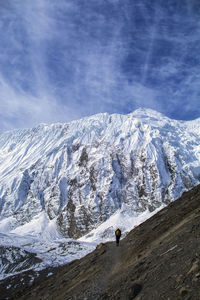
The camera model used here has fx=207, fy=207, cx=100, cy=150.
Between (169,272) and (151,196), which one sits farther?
(151,196)

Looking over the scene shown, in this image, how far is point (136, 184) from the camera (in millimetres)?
195500

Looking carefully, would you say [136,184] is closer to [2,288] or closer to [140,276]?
[2,288]

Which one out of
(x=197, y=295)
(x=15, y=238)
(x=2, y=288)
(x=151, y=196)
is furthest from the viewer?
(x=151, y=196)

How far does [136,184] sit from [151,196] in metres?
18.6

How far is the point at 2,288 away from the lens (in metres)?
40.7

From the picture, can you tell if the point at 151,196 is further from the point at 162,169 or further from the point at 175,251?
the point at 175,251

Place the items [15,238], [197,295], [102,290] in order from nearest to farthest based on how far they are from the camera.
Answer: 1. [197,295]
2. [102,290]
3. [15,238]

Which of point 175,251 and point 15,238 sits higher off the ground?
point 15,238

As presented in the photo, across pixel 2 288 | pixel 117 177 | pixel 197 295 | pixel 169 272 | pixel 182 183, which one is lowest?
pixel 197 295

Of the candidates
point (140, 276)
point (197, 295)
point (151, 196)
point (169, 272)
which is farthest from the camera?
point (151, 196)

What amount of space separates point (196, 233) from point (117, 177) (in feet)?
620

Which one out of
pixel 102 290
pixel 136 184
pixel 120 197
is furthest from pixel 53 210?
pixel 102 290

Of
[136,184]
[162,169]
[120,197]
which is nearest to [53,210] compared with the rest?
[120,197]

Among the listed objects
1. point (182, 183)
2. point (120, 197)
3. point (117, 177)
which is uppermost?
point (117, 177)
